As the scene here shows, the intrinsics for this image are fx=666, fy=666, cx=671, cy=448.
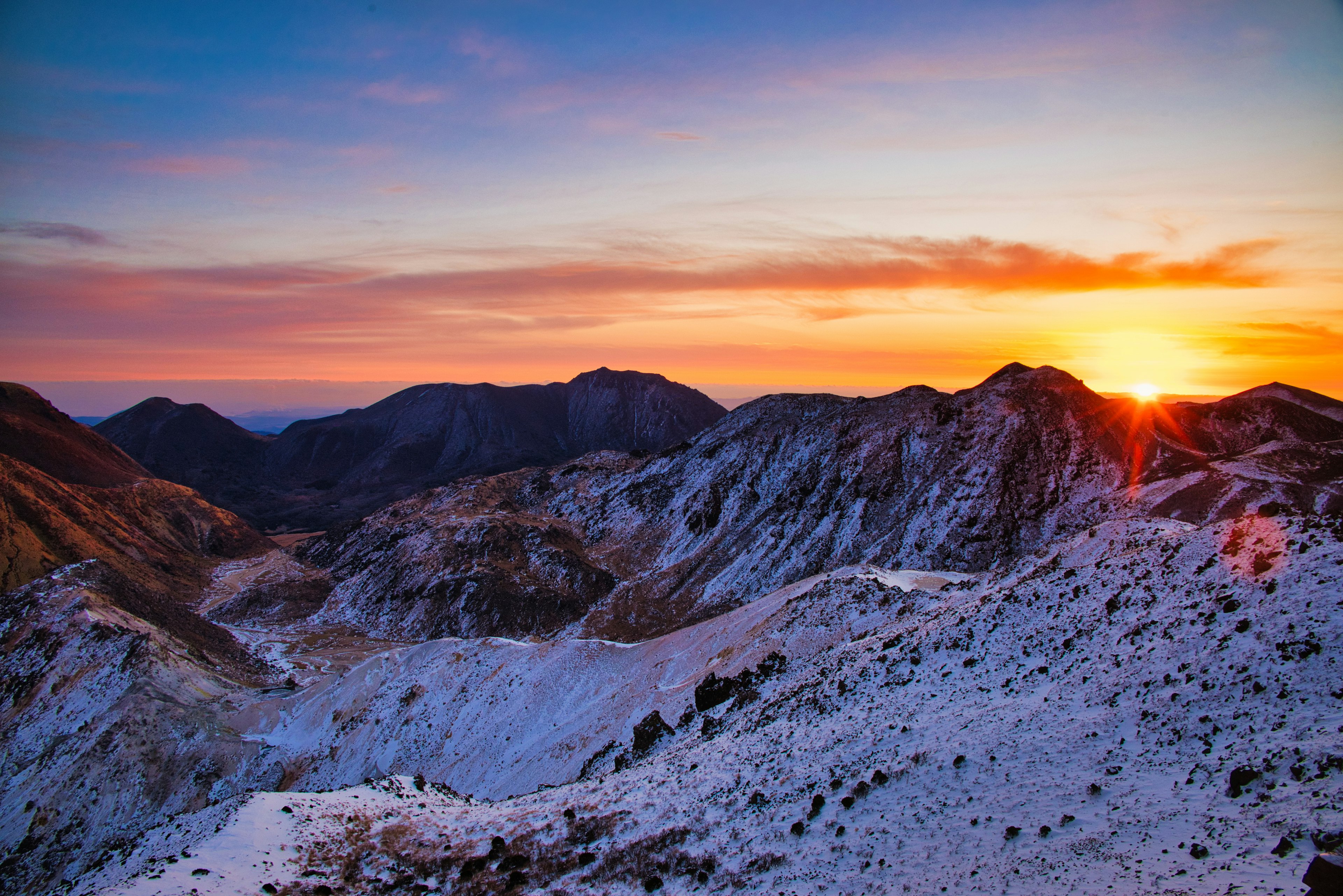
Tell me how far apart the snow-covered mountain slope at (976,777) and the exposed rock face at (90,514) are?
66.0 metres

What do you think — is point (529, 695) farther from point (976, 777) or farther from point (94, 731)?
point (976, 777)

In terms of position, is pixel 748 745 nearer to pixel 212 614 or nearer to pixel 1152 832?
pixel 1152 832

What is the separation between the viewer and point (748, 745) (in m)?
23.4

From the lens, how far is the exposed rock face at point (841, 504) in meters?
60.5

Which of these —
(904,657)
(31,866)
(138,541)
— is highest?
(904,657)

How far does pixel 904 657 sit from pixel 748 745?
7.01m

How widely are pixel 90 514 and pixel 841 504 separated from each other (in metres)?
91.1

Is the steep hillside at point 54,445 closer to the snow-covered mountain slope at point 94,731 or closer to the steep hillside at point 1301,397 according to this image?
the snow-covered mountain slope at point 94,731

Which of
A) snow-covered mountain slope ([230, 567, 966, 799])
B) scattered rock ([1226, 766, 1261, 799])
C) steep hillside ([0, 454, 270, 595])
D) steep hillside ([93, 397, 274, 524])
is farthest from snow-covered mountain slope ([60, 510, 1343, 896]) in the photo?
steep hillside ([93, 397, 274, 524])

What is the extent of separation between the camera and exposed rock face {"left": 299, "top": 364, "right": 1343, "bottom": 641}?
198 ft

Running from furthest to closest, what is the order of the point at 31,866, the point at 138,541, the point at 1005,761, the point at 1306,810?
the point at 138,541 < the point at 31,866 < the point at 1005,761 < the point at 1306,810

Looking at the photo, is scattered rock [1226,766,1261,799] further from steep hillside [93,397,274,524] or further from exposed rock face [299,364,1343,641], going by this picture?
steep hillside [93,397,274,524]

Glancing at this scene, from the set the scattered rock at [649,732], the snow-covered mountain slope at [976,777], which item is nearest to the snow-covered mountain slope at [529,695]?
the scattered rock at [649,732]

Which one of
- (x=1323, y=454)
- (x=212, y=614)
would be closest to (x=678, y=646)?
(x=1323, y=454)
